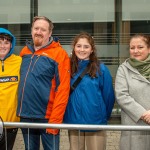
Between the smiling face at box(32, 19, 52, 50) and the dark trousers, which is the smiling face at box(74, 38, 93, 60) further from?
the dark trousers

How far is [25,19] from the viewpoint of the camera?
28.3ft

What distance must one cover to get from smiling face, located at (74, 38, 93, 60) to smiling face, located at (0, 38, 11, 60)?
0.79 m

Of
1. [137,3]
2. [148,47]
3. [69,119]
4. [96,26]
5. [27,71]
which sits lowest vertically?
[69,119]

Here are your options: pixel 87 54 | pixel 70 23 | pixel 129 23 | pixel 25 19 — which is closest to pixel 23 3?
pixel 25 19

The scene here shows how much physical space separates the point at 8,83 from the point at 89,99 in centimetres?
91

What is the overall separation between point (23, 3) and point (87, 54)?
526 cm

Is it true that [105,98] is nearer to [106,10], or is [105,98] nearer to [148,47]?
[148,47]

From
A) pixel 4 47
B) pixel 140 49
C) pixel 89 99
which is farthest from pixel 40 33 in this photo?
pixel 140 49

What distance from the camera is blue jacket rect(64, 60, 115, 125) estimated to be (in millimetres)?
3736

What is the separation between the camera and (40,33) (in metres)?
3.76

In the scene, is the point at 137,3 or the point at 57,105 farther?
the point at 137,3

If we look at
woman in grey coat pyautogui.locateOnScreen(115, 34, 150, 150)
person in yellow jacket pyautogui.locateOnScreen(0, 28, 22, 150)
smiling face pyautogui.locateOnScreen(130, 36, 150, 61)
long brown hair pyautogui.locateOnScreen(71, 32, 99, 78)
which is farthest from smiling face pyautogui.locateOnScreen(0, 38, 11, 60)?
smiling face pyautogui.locateOnScreen(130, 36, 150, 61)

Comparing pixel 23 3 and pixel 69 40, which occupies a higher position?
pixel 23 3

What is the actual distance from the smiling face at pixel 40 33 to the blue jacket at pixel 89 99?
0.50 m
